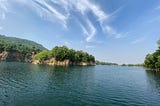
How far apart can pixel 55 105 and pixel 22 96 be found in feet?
30.1

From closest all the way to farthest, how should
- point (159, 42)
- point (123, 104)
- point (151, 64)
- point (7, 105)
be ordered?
point (7, 105) → point (123, 104) → point (159, 42) → point (151, 64)

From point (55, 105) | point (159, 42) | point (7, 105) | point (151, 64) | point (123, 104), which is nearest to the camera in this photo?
point (7, 105)

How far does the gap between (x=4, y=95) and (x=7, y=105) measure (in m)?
7.90

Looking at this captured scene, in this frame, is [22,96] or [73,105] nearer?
[73,105]

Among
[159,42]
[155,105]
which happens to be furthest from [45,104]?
[159,42]

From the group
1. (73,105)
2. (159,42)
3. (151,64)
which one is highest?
(159,42)

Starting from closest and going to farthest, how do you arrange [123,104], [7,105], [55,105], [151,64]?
[7,105]
[55,105]
[123,104]
[151,64]

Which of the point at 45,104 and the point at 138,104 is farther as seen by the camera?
the point at 138,104

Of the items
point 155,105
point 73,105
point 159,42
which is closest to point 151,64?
point 159,42

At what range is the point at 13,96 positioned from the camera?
37062 mm

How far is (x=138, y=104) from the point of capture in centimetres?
3575

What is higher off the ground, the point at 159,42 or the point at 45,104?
the point at 159,42

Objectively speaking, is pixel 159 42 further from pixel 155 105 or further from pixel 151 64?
pixel 155 105

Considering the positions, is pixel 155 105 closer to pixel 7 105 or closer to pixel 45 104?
pixel 45 104
